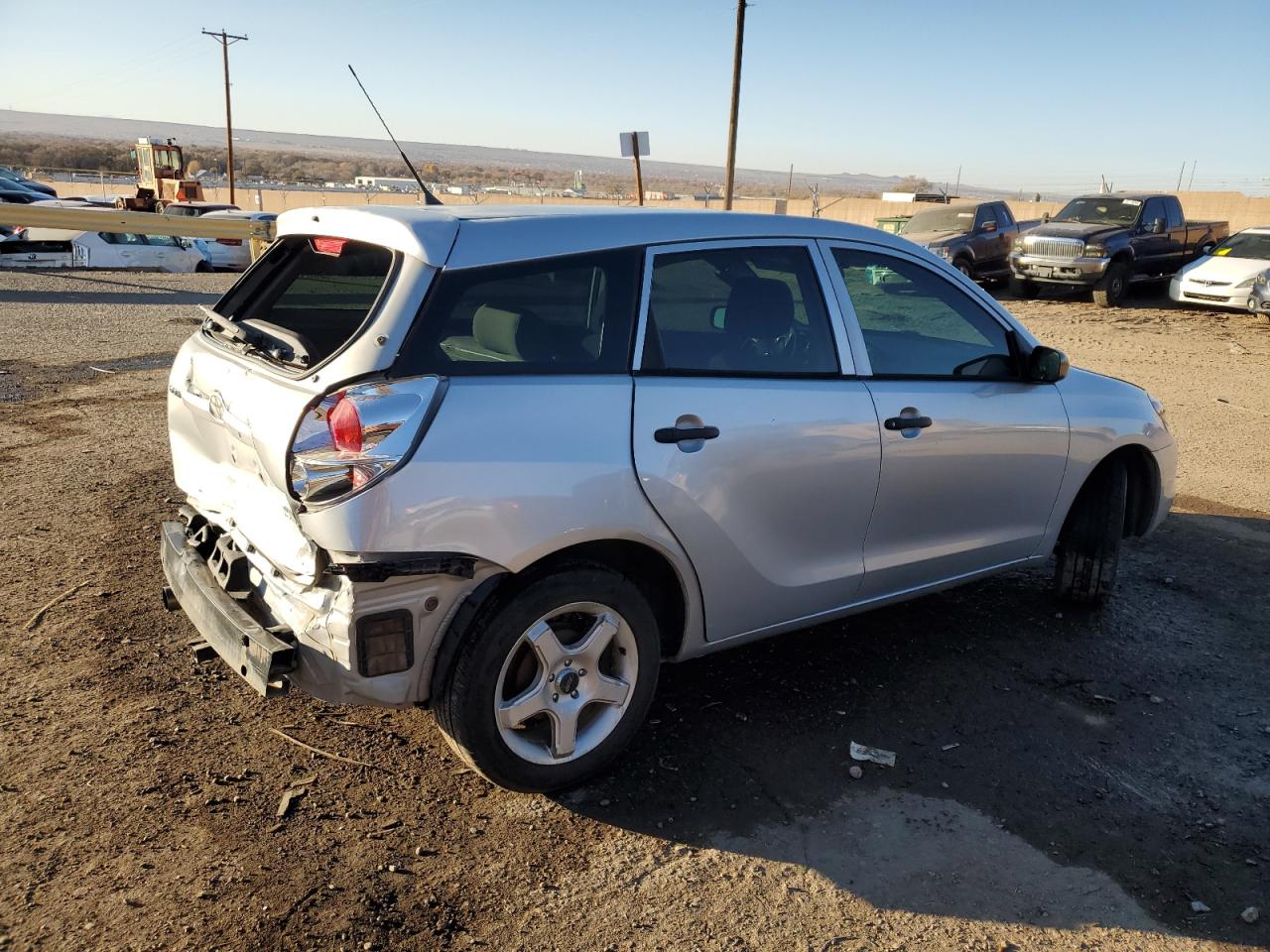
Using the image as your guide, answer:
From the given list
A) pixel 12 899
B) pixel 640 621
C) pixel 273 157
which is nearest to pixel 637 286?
pixel 640 621

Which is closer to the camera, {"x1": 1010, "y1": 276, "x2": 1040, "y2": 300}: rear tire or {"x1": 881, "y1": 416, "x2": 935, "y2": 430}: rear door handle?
{"x1": 881, "y1": 416, "x2": 935, "y2": 430}: rear door handle

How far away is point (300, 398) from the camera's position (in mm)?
2830

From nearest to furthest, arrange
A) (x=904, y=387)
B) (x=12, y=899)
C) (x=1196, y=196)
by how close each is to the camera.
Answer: (x=12, y=899) < (x=904, y=387) < (x=1196, y=196)

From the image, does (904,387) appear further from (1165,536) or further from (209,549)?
(1165,536)

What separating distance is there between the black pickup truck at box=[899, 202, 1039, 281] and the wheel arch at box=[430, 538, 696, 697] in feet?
57.7

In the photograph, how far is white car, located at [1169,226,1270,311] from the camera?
1655 cm

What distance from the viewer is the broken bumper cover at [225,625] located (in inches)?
113

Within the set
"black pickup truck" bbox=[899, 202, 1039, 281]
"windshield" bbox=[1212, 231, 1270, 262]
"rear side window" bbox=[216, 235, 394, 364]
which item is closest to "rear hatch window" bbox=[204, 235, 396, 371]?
"rear side window" bbox=[216, 235, 394, 364]

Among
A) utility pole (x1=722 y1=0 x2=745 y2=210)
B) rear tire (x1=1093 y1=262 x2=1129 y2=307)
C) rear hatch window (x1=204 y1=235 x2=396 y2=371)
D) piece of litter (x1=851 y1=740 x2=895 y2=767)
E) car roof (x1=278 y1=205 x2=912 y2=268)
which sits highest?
utility pole (x1=722 y1=0 x2=745 y2=210)

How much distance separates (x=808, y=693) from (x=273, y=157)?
516 feet

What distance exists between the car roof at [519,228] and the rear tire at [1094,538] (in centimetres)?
206

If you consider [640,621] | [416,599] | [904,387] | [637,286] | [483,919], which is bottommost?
[483,919]

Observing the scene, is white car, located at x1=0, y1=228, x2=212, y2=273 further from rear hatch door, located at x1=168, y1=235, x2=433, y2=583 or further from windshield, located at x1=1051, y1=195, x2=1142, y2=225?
windshield, located at x1=1051, y1=195, x2=1142, y2=225

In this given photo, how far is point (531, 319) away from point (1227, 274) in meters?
17.4
